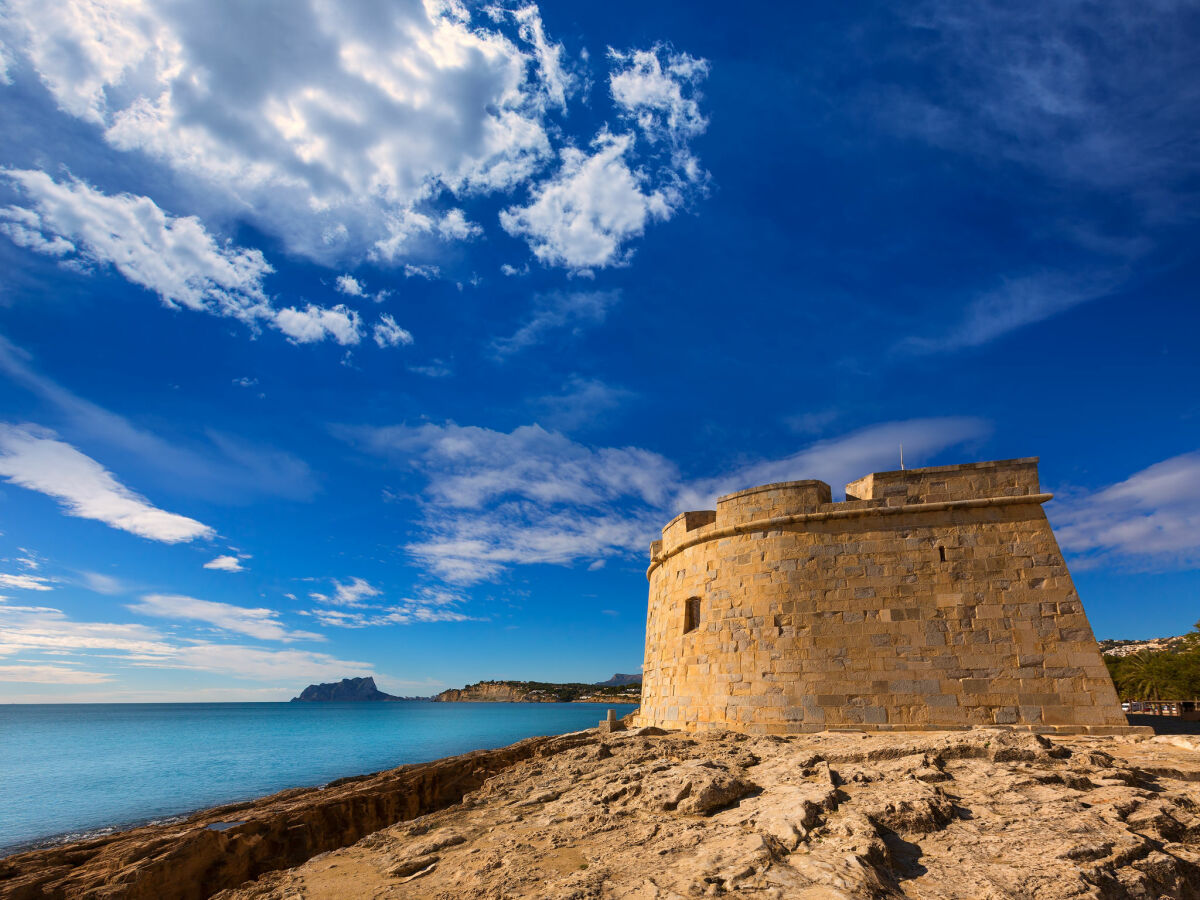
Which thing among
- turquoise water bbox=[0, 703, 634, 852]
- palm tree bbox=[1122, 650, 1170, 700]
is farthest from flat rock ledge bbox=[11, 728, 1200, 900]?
palm tree bbox=[1122, 650, 1170, 700]

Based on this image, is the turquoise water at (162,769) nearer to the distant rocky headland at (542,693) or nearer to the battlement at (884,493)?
the battlement at (884,493)

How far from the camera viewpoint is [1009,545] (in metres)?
9.55

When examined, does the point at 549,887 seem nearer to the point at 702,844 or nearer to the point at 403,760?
the point at 702,844

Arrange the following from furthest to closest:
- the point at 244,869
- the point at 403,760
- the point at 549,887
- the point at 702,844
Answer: the point at 403,760 < the point at 244,869 < the point at 702,844 < the point at 549,887

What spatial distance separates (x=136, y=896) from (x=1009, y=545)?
11.9 meters

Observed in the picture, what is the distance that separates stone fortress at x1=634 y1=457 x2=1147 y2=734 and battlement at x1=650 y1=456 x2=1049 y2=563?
Result: 0.07 feet

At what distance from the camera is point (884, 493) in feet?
33.8

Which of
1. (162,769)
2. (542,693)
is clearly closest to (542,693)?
(542,693)

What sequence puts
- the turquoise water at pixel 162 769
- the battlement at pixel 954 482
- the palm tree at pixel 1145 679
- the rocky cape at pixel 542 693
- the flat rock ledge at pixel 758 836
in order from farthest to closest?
1. the rocky cape at pixel 542 693
2. the palm tree at pixel 1145 679
3. the turquoise water at pixel 162 769
4. the battlement at pixel 954 482
5. the flat rock ledge at pixel 758 836

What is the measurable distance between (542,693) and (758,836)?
125m

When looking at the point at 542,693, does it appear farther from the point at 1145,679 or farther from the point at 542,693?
the point at 1145,679

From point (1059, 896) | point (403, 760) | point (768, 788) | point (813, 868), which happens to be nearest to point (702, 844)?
point (813, 868)

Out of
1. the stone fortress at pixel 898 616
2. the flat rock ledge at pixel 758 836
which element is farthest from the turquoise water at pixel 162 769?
the stone fortress at pixel 898 616

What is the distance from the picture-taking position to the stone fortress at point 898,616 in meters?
8.99
